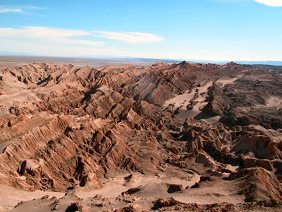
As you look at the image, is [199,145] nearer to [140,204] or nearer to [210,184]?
[210,184]

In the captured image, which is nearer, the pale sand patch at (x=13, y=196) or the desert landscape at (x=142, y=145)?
the desert landscape at (x=142, y=145)

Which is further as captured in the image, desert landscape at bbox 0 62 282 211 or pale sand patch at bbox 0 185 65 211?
pale sand patch at bbox 0 185 65 211

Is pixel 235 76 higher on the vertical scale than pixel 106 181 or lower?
higher

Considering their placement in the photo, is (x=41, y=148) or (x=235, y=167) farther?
(x=235, y=167)

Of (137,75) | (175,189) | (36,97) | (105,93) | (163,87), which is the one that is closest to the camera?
(175,189)

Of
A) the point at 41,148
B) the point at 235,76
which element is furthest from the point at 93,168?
the point at 235,76

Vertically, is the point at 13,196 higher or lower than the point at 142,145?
lower

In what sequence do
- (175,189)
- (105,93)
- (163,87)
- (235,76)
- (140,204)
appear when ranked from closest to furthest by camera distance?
(140,204) → (175,189) → (105,93) → (163,87) → (235,76)

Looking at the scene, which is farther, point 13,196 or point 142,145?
point 142,145
